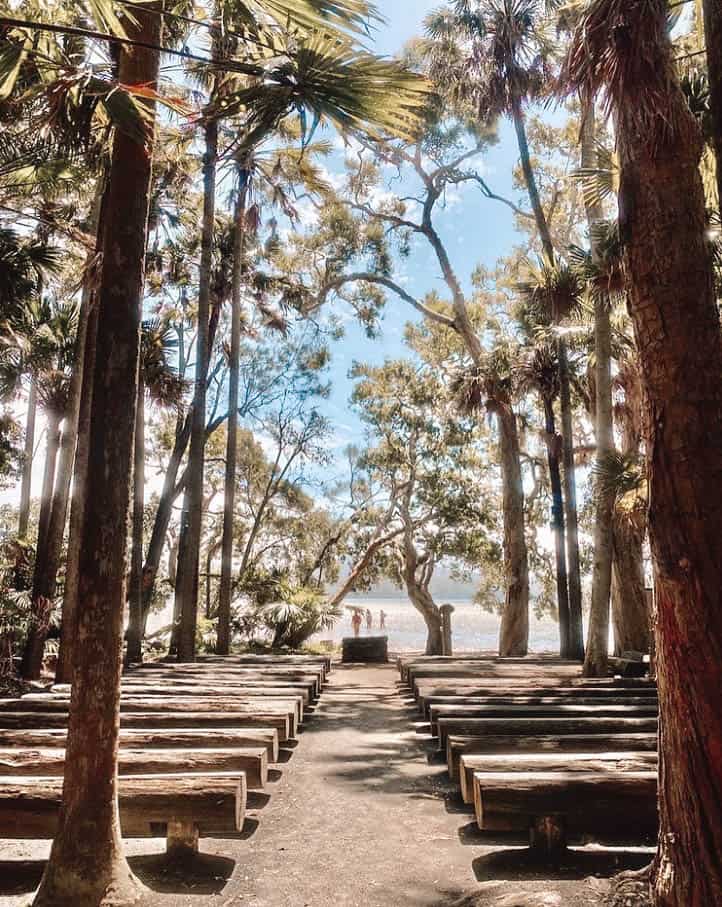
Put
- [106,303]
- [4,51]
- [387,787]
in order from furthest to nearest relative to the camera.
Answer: [387,787] < [106,303] < [4,51]

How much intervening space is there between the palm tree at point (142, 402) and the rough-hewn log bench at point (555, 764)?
31.9 feet

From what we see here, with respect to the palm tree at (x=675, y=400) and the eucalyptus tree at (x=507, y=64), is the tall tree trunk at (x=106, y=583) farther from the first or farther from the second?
the eucalyptus tree at (x=507, y=64)

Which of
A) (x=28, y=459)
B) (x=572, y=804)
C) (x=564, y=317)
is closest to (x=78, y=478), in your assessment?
(x=572, y=804)

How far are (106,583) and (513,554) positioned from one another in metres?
15.8

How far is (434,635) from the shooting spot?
2256 centimetres

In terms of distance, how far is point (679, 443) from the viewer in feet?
10.2

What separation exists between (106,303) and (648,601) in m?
13.1

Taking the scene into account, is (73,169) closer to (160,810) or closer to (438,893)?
(160,810)

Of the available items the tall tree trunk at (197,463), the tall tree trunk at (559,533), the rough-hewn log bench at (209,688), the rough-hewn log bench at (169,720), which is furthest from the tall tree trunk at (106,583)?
the tall tree trunk at (559,533)

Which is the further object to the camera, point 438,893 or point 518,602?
Result: point 518,602

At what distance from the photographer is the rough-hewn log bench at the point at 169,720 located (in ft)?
20.2

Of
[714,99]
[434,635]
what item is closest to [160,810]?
[714,99]

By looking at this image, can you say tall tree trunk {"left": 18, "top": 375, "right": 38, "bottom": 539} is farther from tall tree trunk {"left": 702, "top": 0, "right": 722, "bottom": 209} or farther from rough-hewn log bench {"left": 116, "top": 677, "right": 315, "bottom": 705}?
tall tree trunk {"left": 702, "top": 0, "right": 722, "bottom": 209}

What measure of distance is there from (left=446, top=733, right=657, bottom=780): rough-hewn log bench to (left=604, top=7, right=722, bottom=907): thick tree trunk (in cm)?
239
